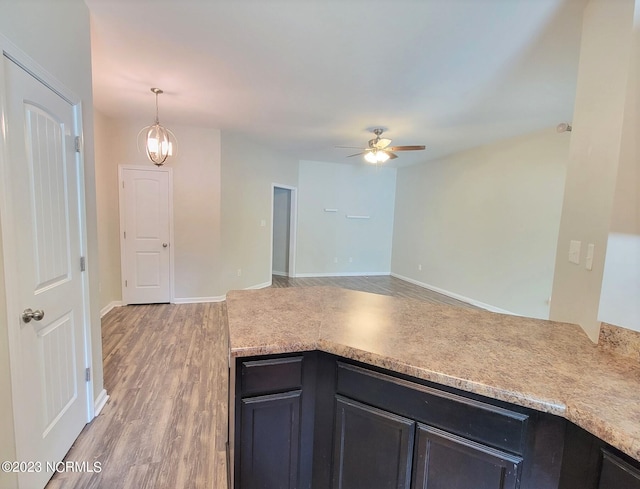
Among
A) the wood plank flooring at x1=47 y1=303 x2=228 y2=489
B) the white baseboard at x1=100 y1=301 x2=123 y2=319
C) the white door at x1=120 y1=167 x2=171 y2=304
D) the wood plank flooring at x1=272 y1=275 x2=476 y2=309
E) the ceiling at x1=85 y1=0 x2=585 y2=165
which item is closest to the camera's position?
the wood plank flooring at x1=47 y1=303 x2=228 y2=489

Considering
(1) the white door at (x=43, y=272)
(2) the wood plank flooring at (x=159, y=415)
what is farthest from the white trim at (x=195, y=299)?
(1) the white door at (x=43, y=272)

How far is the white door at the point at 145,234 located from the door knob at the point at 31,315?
10.6 feet

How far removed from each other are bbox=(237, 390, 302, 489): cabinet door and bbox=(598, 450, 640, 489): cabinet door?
0.97 m

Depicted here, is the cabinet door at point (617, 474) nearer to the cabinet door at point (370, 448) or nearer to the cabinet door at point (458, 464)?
the cabinet door at point (458, 464)

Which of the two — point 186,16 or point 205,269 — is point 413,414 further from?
point 205,269

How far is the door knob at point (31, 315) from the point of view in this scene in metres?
1.35

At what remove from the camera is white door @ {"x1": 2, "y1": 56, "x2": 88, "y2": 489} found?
4.30 feet

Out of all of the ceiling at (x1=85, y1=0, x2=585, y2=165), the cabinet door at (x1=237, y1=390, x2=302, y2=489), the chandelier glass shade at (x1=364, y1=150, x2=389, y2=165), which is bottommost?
the cabinet door at (x1=237, y1=390, x2=302, y2=489)

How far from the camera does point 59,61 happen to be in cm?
168

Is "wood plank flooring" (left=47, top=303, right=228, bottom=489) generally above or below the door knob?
below

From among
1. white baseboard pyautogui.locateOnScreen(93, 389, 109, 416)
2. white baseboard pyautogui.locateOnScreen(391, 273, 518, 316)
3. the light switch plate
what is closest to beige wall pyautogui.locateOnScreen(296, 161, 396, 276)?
white baseboard pyautogui.locateOnScreen(391, 273, 518, 316)

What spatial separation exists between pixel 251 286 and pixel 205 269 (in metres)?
1.08

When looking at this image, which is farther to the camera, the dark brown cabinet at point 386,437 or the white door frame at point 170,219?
the white door frame at point 170,219

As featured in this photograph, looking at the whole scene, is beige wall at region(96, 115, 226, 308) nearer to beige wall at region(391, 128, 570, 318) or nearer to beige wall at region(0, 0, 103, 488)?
beige wall at region(0, 0, 103, 488)
